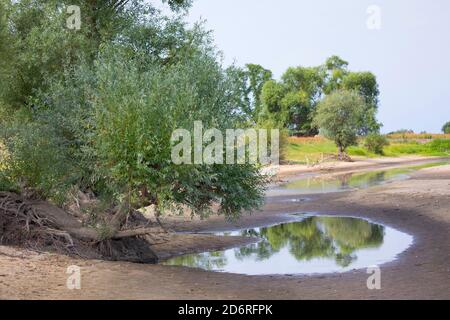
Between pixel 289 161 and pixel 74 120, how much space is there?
55.7 m

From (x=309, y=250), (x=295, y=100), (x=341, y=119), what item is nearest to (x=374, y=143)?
(x=341, y=119)

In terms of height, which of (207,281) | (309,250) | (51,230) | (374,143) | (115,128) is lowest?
(309,250)

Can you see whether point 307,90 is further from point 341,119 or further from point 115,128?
point 115,128

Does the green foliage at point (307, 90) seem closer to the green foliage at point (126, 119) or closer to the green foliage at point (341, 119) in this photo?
the green foliage at point (341, 119)

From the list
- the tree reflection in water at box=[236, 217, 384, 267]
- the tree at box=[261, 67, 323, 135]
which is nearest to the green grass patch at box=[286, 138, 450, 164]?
the tree at box=[261, 67, 323, 135]

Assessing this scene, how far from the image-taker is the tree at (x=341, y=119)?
272 feet

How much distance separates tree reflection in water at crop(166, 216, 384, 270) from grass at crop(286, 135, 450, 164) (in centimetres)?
4094

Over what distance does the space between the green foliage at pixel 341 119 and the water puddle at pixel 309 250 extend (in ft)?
175

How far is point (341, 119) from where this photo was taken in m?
85.3

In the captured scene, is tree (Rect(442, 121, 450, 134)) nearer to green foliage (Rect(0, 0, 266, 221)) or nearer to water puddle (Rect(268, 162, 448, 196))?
water puddle (Rect(268, 162, 448, 196))

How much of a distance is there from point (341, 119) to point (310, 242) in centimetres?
6151

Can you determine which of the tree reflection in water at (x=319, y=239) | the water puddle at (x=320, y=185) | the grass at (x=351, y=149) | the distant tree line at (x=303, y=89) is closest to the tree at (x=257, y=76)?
the distant tree line at (x=303, y=89)

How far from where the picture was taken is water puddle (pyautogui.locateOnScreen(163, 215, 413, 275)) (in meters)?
20.5
